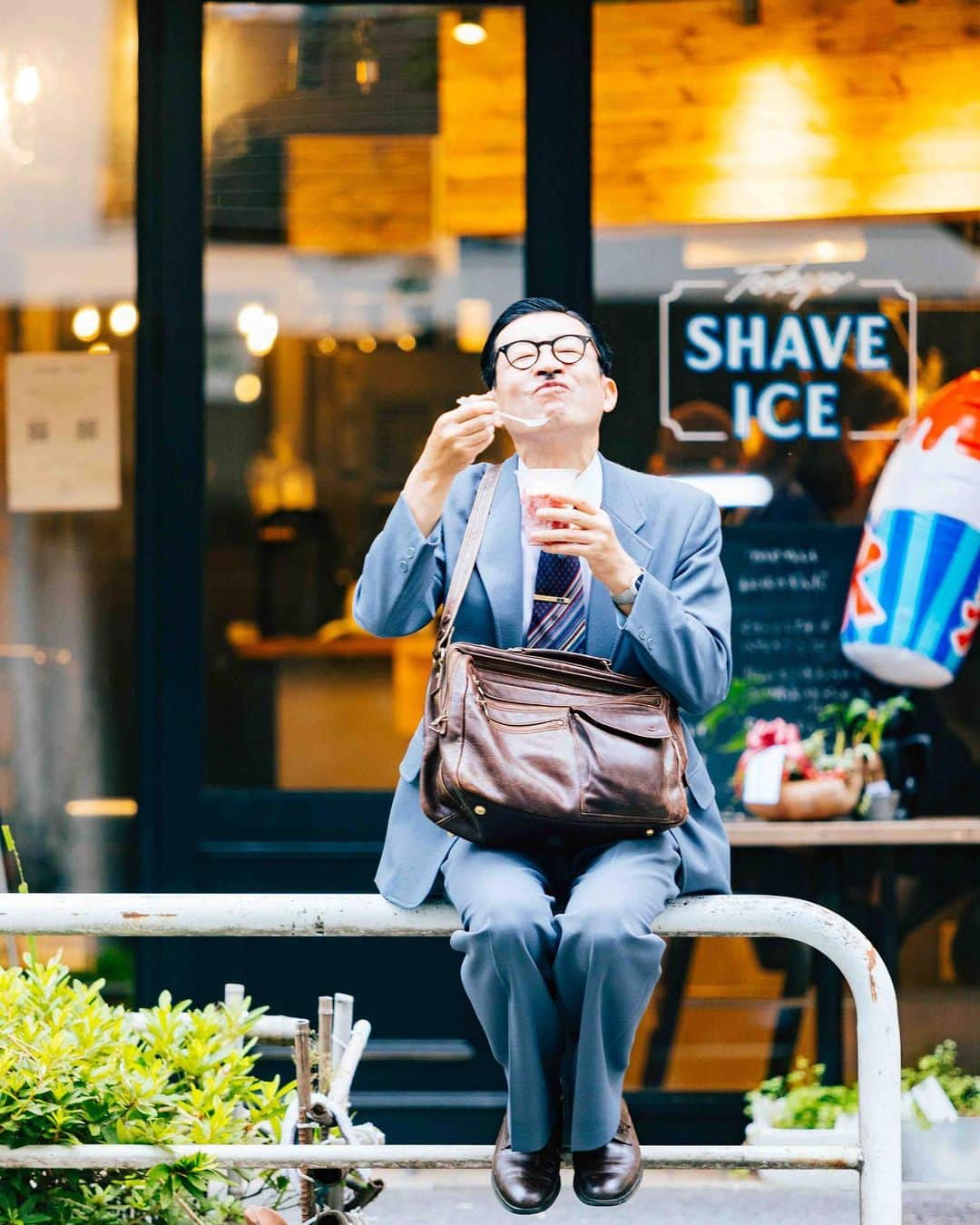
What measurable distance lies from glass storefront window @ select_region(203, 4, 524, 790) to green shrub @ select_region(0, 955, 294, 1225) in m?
1.95

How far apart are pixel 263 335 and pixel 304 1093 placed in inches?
112

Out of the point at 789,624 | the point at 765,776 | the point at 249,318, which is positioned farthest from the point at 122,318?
the point at 765,776

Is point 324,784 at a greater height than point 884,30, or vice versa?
point 884,30

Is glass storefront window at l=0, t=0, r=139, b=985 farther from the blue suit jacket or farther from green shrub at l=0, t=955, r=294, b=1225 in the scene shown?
the blue suit jacket

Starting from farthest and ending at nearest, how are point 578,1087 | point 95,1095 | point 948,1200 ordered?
point 948,1200 < point 95,1095 < point 578,1087

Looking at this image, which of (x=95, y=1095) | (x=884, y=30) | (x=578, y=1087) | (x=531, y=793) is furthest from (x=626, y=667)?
(x=884, y=30)

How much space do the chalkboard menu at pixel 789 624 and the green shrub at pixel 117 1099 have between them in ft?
7.33

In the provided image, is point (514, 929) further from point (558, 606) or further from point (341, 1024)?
point (341, 1024)

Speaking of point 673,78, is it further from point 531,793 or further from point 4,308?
point 531,793

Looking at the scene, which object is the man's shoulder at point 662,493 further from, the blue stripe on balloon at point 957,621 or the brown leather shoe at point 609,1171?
the blue stripe on balloon at point 957,621

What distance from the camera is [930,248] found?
204 inches

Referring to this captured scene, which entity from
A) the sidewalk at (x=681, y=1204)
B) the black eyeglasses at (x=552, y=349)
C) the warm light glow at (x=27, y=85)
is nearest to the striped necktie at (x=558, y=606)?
the black eyeglasses at (x=552, y=349)

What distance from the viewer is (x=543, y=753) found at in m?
2.84

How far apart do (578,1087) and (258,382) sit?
9.93ft
